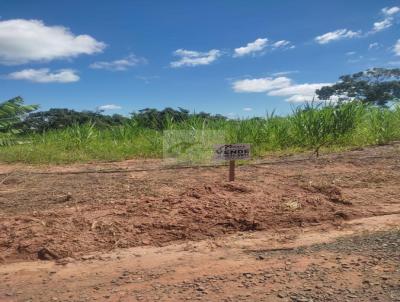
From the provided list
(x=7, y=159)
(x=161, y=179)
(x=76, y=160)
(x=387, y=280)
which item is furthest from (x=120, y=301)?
(x=7, y=159)

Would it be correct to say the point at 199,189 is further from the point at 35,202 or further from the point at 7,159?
the point at 7,159

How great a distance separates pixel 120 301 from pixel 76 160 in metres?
6.93

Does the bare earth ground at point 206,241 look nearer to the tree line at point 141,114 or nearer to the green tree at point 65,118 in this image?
the tree line at point 141,114

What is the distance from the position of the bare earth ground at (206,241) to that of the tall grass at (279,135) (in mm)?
4089

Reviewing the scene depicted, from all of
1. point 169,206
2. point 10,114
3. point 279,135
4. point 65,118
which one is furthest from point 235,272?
point 65,118

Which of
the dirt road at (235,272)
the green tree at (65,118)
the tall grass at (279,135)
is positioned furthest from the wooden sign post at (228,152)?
the green tree at (65,118)

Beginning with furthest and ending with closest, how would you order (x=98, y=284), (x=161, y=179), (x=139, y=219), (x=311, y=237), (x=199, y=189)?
(x=161, y=179), (x=199, y=189), (x=139, y=219), (x=311, y=237), (x=98, y=284)

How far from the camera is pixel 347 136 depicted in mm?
10180

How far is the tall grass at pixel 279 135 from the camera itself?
970cm

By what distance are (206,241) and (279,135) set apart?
263 inches

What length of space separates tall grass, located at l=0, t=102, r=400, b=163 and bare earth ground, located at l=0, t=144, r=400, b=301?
4.09m

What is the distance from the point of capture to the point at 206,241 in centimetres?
364

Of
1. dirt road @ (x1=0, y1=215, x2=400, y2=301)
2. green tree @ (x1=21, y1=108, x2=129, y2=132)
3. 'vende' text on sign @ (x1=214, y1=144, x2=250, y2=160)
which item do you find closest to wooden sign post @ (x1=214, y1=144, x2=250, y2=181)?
'vende' text on sign @ (x1=214, y1=144, x2=250, y2=160)

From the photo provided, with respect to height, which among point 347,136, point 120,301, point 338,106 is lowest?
point 120,301
